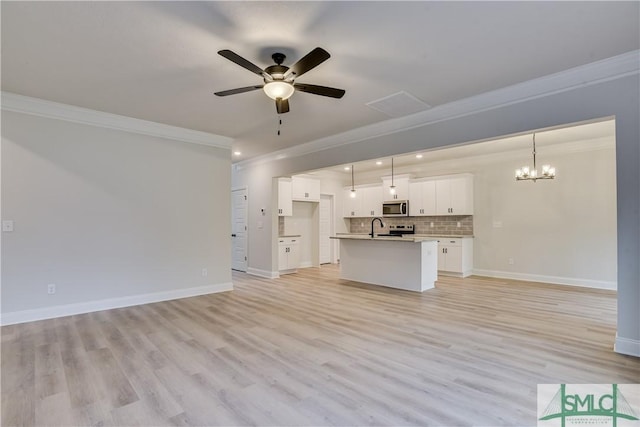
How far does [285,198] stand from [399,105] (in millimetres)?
4317

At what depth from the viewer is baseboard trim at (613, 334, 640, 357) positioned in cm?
277

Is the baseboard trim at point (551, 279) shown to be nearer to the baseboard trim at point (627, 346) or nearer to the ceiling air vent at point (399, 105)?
the baseboard trim at point (627, 346)

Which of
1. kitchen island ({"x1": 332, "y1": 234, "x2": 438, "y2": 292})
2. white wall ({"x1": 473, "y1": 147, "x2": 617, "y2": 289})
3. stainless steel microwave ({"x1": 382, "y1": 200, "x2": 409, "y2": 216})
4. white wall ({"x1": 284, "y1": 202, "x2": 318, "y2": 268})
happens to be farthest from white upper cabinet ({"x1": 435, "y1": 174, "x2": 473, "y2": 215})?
white wall ({"x1": 284, "y1": 202, "x2": 318, "y2": 268})

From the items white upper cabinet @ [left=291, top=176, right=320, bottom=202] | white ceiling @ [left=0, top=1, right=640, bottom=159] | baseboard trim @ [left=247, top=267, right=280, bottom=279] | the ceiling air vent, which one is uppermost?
white ceiling @ [left=0, top=1, right=640, bottom=159]

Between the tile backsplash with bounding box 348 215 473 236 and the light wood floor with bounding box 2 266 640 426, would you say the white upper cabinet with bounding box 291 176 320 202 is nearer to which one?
the tile backsplash with bounding box 348 215 473 236

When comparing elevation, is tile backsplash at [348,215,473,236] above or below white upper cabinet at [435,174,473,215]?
below

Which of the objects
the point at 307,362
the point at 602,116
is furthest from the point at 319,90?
the point at 602,116

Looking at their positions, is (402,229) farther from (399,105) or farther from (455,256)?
(399,105)

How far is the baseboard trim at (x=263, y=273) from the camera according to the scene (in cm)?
668

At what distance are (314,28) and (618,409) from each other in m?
3.39

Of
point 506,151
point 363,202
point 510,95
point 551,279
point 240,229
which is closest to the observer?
point 510,95

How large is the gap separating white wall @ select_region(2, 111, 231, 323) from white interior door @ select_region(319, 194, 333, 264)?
155 inches

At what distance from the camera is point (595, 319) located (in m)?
3.80

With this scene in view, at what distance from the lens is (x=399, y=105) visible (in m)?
3.96
